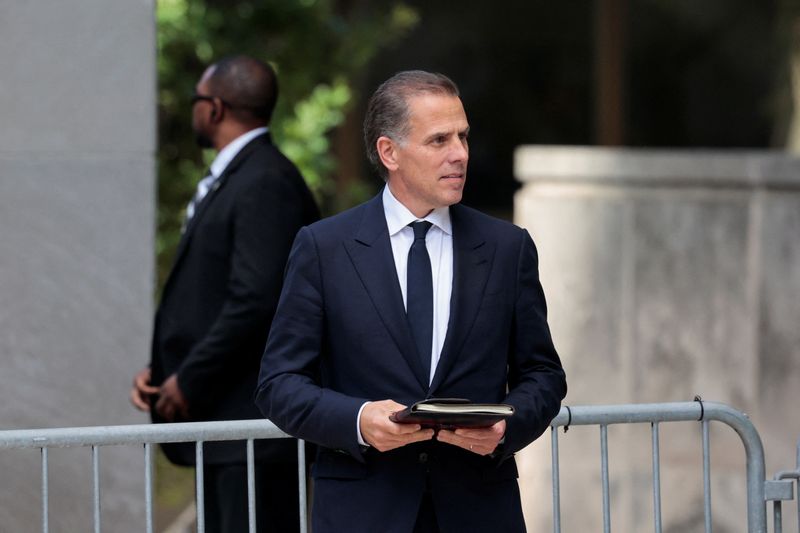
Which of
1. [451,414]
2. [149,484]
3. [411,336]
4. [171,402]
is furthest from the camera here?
[171,402]

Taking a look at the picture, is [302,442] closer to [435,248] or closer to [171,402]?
[171,402]

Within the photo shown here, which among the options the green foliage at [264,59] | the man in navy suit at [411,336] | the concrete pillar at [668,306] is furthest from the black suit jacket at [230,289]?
the concrete pillar at [668,306]

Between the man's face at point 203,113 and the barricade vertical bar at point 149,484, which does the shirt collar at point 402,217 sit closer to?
the barricade vertical bar at point 149,484

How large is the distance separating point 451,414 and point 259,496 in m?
2.11

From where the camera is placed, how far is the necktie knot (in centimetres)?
320

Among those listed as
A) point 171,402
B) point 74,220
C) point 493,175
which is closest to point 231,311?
point 171,402

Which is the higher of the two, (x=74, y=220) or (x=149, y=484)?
(x=74, y=220)

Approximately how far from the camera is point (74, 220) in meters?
5.75

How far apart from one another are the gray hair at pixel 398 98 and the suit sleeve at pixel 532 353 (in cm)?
35

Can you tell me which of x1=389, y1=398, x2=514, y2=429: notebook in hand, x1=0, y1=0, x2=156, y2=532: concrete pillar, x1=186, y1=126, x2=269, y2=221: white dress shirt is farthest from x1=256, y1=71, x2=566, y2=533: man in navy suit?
x1=0, y1=0, x2=156, y2=532: concrete pillar

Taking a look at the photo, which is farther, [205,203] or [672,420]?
[205,203]

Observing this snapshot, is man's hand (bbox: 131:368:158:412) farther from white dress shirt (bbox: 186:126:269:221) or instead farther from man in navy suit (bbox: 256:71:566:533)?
man in navy suit (bbox: 256:71:566:533)

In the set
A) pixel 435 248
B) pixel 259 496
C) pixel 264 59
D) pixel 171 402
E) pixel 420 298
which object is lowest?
pixel 259 496

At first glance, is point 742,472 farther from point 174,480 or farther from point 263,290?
point 263,290
